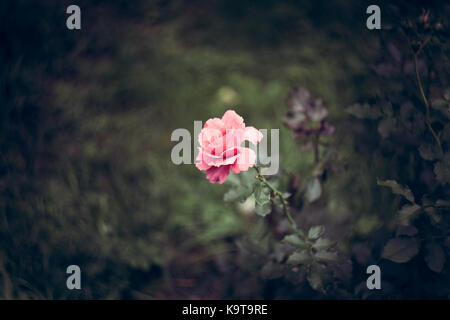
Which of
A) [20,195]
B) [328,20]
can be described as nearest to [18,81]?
[20,195]

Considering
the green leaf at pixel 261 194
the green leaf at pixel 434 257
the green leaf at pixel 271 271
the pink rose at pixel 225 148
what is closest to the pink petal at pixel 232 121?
the pink rose at pixel 225 148

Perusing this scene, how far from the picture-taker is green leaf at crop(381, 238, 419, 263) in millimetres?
797

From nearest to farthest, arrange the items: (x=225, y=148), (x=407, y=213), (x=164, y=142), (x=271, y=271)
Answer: (x=225, y=148), (x=407, y=213), (x=271, y=271), (x=164, y=142)

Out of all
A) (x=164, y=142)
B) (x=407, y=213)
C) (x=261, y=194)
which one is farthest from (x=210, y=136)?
(x=164, y=142)

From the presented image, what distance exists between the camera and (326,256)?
2.71ft

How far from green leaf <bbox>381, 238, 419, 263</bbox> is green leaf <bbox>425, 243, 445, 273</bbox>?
3 cm

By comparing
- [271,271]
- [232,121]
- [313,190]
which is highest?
[232,121]

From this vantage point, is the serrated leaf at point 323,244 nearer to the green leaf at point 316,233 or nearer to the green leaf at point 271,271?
the green leaf at point 316,233

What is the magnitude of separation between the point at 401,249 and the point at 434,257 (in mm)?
71

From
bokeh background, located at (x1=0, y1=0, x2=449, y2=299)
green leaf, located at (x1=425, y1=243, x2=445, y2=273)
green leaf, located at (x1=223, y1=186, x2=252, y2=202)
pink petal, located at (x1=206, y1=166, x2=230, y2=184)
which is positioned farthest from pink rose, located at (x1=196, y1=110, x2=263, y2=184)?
green leaf, located at (x1=425, y1=243, x2=445, y2=273)

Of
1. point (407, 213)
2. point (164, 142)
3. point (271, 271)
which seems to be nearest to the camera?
point (407, 213)

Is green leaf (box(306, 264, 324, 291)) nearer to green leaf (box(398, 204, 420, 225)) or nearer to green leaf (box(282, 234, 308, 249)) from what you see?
green leaf (box(282, 234, 308, 249))

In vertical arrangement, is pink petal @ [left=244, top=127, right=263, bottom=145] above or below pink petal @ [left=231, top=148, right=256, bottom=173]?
above

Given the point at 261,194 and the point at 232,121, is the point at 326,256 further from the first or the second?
the point at 232,121
